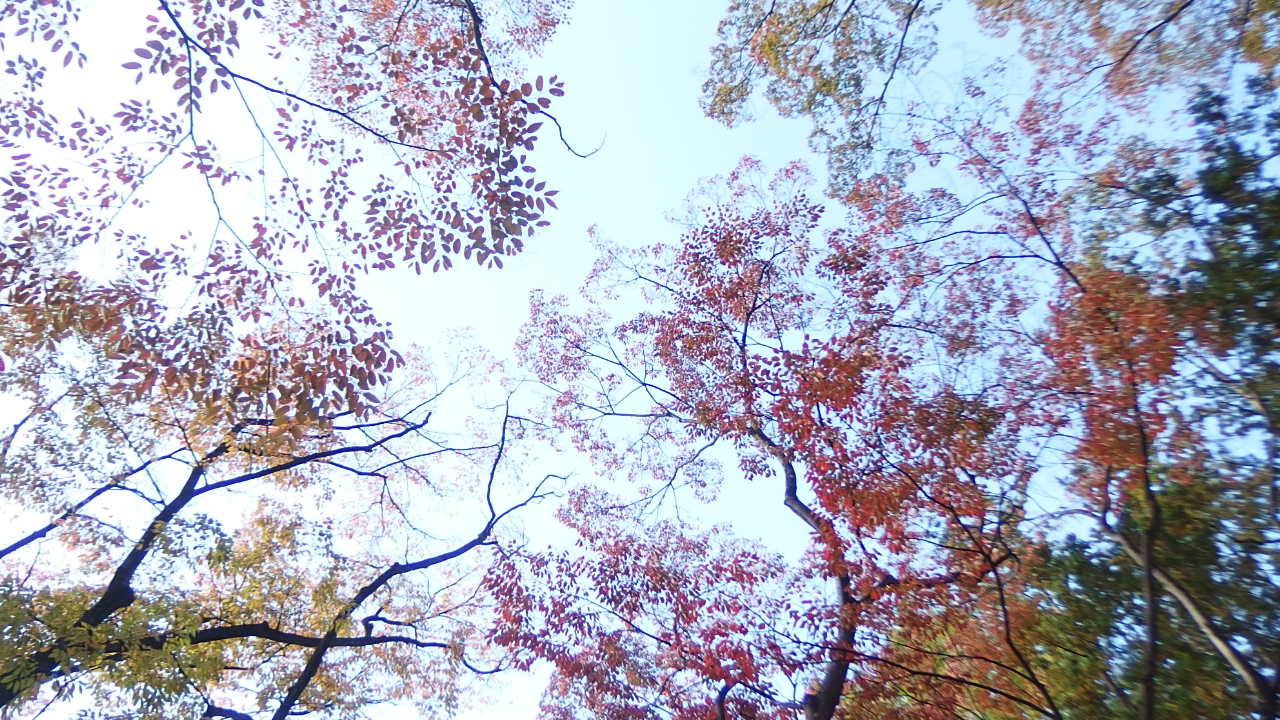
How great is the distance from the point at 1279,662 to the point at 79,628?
→ 10884 millimetres

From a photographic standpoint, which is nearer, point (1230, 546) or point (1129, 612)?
point (1230, 546)

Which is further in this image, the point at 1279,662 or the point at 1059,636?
the point at 1059,636

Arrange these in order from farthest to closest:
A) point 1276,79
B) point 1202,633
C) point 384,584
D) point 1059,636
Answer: point 384,584
point 1059,636
point 1202,633
point 1276,79

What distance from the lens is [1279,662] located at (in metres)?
5.80

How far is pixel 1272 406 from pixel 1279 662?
2069 mm

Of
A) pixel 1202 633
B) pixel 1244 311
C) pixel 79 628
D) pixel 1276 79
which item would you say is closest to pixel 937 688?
pixel 1202 633

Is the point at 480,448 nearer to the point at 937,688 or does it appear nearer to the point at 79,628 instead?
the point at 79,628

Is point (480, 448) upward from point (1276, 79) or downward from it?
downward

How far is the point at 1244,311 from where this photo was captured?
18.8 ft

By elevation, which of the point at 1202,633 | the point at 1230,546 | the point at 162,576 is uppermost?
the point at 1230,546

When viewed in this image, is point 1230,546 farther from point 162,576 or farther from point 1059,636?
point 162,576

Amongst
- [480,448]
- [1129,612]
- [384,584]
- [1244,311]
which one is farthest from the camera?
[480,448]

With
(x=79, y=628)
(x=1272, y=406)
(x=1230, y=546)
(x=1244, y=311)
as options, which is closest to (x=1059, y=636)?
(x=1230, y=546)


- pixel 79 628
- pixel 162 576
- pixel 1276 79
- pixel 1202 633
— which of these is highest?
pixel 1276 79
